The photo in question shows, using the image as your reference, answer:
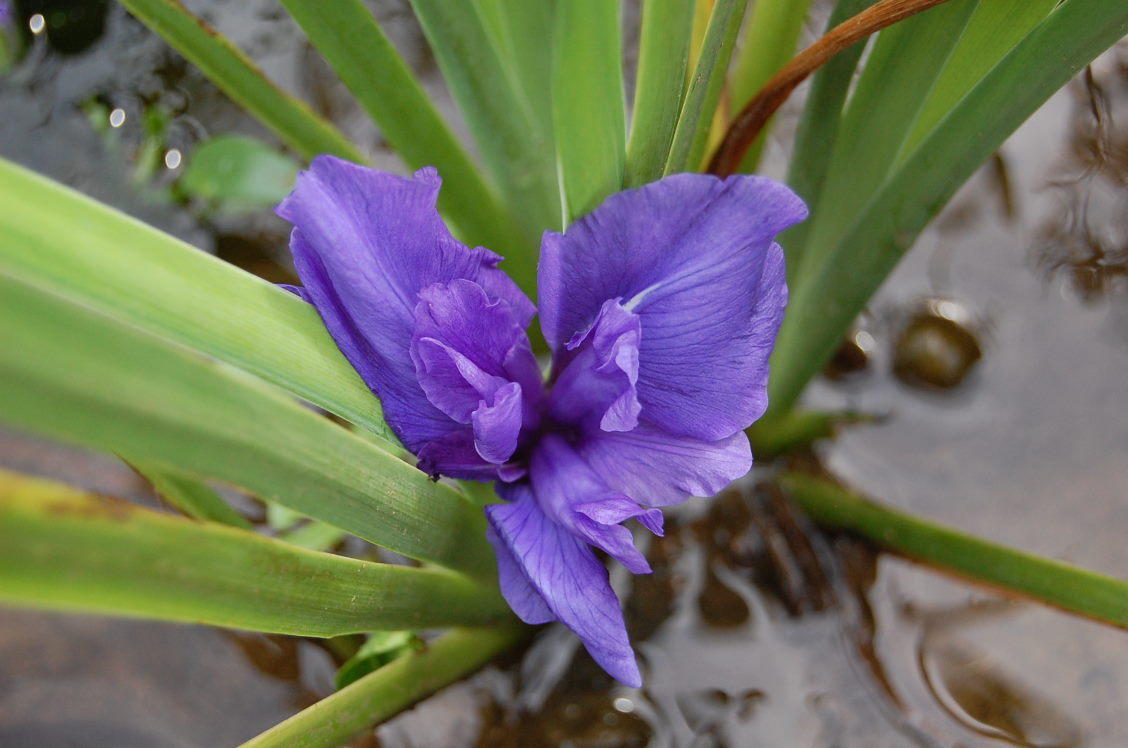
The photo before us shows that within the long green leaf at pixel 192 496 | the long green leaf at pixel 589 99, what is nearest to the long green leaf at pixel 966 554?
the long green leaf at pixel 589 99

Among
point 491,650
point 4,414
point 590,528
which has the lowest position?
point 491,650

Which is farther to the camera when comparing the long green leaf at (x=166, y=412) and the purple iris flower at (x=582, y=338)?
the purple iris flower at (x=582, y=338)

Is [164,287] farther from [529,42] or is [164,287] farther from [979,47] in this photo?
[979,47]

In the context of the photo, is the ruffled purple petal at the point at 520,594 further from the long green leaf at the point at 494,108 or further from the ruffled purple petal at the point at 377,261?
the long green leaf at the point at 494,108

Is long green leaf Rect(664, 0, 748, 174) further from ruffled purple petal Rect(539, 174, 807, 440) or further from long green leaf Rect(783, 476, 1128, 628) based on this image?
long green leaf Rect(783, 476, 1128, 628)

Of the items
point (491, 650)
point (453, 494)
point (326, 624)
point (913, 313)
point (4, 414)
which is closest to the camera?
point (4, 414)

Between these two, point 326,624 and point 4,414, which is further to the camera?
point 326,624

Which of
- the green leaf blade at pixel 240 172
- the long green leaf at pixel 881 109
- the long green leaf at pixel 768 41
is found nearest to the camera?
the long green leaf at pixel 881 109

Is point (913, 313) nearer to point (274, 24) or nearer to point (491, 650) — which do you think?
point (491, 650)

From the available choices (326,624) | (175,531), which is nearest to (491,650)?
(326,624)
